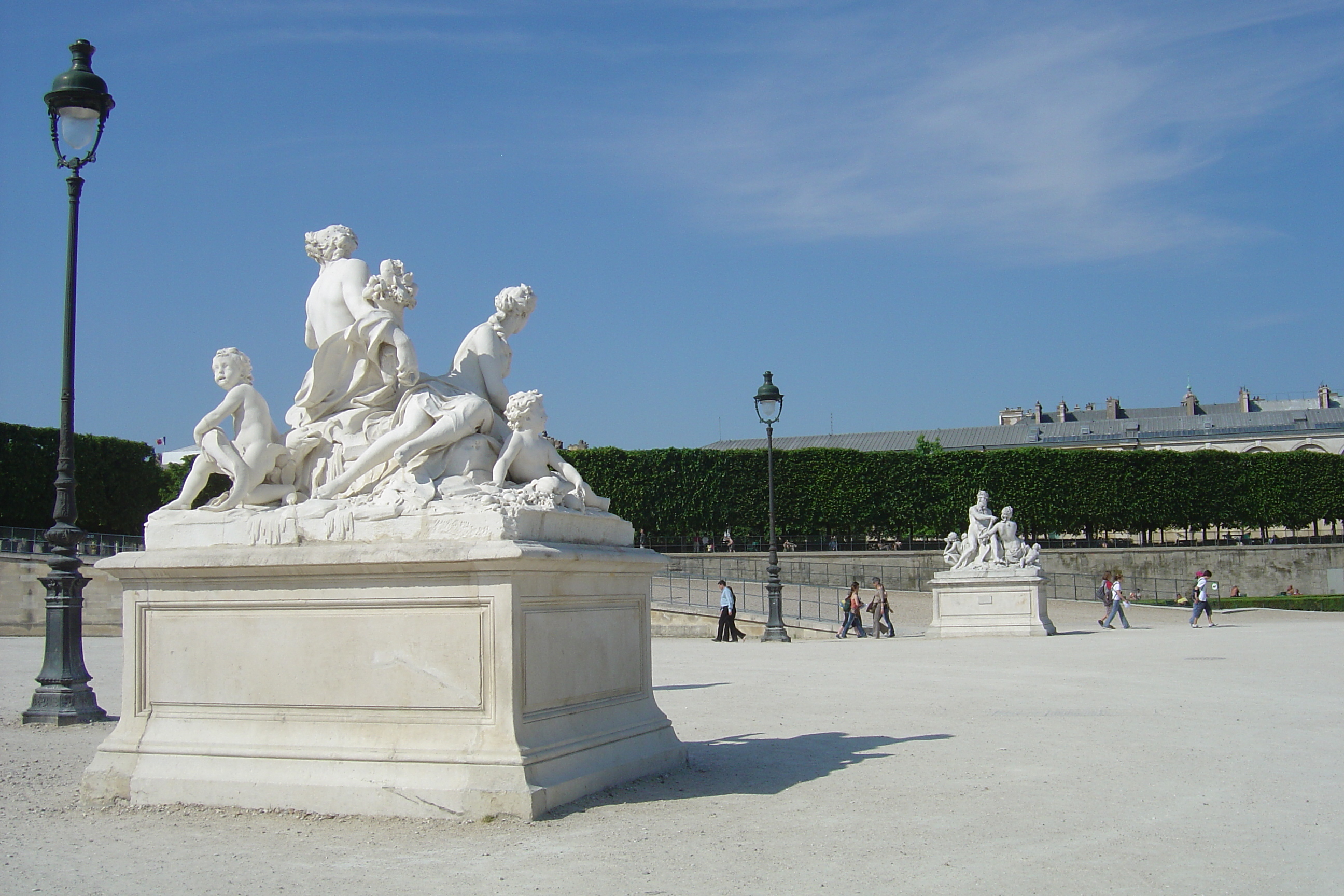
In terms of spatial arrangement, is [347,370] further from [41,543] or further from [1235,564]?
[1235,564]

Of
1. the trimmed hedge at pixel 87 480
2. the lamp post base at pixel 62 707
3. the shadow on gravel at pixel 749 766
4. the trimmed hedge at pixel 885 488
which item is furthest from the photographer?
the trimmed hedge at pixel 885 488

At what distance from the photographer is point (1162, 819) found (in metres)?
5.05

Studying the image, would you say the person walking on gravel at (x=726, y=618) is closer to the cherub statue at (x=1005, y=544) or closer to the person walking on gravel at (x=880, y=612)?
the person walking on gravel at (x=880, y=612)

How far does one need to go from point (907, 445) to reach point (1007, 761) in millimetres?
88032

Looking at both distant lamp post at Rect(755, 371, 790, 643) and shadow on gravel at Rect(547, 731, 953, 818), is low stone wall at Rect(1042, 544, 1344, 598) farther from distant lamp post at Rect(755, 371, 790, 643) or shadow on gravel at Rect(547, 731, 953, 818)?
shadow on gravel at Rect(547, 731, 953, 818)

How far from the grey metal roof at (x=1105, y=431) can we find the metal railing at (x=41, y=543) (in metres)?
43.0

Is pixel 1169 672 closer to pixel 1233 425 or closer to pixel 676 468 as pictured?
pixel 676 468

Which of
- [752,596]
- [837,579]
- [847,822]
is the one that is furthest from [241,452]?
[837,579]

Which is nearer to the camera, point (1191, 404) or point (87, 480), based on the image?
point (87, 480)

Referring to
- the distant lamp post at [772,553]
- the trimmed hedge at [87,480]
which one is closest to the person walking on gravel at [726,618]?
the distant lamp post at [772,553]

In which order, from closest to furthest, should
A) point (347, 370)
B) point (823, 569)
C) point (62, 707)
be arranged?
point (347, 370), point (62, 707), point (823, 569)

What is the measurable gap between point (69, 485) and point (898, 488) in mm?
38533

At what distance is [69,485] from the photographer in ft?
30.3

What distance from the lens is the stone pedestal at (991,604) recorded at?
20906mm
